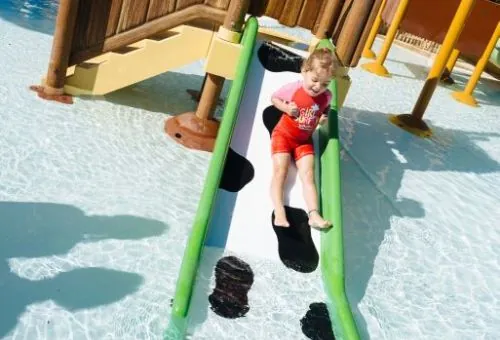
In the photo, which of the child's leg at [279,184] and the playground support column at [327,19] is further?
the playground support column at [327,19]

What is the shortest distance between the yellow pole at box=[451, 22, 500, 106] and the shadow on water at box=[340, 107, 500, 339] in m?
1.68

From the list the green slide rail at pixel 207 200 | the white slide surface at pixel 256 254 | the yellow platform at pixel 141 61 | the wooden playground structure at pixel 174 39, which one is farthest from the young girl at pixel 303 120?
the yellow platform at pixel 141 61

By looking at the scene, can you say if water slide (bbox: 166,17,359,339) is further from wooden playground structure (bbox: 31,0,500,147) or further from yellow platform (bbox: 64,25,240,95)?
yellow platform (bbox: 64,25,240,95)

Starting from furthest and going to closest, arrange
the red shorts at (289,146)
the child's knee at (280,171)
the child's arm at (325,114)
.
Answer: the child's arm at (325,114) → the red shorts at (289,146) → the child's knee at (280,171)

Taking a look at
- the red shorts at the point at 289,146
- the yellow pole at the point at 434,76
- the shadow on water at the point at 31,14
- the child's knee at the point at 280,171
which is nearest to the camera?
the child's knee at the point at 280,171

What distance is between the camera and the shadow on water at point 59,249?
259cm

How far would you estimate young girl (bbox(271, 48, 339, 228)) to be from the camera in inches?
141

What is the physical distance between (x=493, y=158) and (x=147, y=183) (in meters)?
5.25

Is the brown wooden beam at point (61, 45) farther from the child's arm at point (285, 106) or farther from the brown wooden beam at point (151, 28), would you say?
the child's arm at point (285, 106)

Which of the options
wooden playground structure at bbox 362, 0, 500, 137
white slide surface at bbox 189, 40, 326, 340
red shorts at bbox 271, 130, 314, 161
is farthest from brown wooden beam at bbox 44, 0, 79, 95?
wooden playground structure at bbox 362, 0, 500, 137

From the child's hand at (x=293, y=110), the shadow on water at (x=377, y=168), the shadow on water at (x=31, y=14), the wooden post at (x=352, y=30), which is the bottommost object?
the shadow on water at (x=31, y=14)

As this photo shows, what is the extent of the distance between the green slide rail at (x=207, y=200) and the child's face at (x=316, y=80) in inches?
20.4

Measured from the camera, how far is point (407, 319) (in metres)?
3.25

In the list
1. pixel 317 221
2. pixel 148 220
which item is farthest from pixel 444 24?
pixel 148 220
